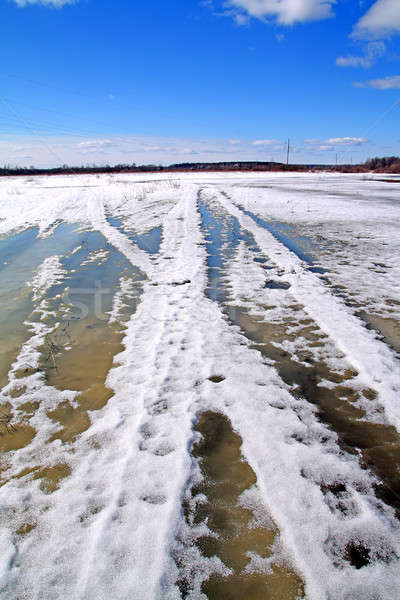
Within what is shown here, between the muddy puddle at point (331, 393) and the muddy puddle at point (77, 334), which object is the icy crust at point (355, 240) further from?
the muddy puddle at point (77, 334)

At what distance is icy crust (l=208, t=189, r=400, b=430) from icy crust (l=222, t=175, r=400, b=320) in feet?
1.57

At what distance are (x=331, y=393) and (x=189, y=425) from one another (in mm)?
1520

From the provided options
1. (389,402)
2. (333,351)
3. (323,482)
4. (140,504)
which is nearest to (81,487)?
(140,504)

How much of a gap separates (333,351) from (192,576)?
303cm

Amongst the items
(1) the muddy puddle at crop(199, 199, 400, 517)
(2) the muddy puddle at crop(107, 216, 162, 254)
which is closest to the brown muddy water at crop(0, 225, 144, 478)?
(2) the muddy puddle at crop(107, 216, 162, 254)

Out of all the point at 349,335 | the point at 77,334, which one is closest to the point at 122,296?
the point at 77,334

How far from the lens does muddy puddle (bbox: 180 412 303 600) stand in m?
1.74

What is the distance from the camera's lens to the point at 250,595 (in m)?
1.71

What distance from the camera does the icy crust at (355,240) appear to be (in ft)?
20.0

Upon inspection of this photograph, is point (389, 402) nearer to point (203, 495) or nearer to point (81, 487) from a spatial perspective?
point (203, 495)

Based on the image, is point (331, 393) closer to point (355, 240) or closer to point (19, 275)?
point (19, 275)

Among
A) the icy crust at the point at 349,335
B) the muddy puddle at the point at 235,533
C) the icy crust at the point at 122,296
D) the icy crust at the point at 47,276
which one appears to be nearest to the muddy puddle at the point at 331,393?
the icy crust at the point at 349,335

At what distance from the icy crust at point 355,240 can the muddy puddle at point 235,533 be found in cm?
388

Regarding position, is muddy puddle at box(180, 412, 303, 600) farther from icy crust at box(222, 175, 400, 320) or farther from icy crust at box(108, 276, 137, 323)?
icy crust at box(222, 175, 400, 320)
